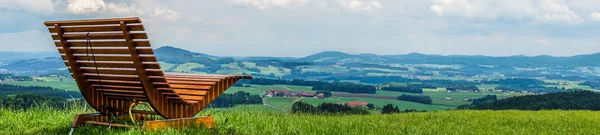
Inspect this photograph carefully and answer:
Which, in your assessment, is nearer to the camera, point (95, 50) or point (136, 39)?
point (136, 39)

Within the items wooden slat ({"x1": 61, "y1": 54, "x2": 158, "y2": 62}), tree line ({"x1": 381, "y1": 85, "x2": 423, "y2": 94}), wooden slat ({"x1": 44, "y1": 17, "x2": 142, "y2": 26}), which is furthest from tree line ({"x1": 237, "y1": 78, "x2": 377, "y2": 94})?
wooden slat ({"x1": 44, "y1": 17, "x2": 142, "y2": 26})

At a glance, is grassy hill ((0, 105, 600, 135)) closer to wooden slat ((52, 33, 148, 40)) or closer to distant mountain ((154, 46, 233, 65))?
wooden slat ((52, 33, 148, 40))

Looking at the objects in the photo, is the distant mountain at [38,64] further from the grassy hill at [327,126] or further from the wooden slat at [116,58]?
the wooden slat at [116,58]

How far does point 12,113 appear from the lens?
8.94 m

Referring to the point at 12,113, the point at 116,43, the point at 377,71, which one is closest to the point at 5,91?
the point at 12,113

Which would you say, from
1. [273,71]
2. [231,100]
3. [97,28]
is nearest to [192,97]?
[97,28]

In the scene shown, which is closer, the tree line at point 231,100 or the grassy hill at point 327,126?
the grassy hill at point 327,126

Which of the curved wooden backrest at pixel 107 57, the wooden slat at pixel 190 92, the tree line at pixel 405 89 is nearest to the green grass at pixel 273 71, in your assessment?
the tree line at pixel 405 89

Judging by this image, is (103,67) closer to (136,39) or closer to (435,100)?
(136,39)

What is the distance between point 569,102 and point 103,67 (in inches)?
1266

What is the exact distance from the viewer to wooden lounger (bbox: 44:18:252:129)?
19.4ft

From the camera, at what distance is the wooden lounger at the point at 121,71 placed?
591 cm

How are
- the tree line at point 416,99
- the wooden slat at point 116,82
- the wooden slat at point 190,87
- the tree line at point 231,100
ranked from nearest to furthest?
the wooden slat at point 116,82 < the wooden slat at point 190,87 < the tree line at point 231,100 < the tree line at point 416,99

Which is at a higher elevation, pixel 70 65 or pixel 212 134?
pixel 70 65
